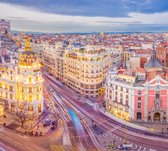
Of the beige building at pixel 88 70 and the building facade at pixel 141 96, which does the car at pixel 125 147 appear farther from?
the beige building at pixel 88 70

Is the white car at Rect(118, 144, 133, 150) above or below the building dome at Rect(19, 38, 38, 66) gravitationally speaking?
below

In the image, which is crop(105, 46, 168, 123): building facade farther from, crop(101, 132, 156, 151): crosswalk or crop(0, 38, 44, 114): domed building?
crop(0, 38, 44, 114): domed building

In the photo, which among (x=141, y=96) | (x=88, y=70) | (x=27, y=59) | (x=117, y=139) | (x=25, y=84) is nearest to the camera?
(x=117, y=139)

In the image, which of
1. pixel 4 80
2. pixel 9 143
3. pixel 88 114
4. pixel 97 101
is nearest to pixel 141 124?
pixel 88 114

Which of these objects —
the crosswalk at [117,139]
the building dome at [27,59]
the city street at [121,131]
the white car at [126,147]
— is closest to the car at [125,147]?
the white car at [126,147]

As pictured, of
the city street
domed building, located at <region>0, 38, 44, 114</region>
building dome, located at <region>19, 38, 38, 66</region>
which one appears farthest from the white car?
building dome, located at <region>19, 38, 38, 66</region>

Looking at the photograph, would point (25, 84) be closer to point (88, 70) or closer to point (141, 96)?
point (88, 70)

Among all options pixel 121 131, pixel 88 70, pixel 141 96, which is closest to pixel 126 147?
pixel 121 131

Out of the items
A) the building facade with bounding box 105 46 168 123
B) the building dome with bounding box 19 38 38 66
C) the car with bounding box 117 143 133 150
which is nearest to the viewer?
the car with bounding box 117 143 133 150

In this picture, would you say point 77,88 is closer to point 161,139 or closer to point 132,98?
point 132,98
